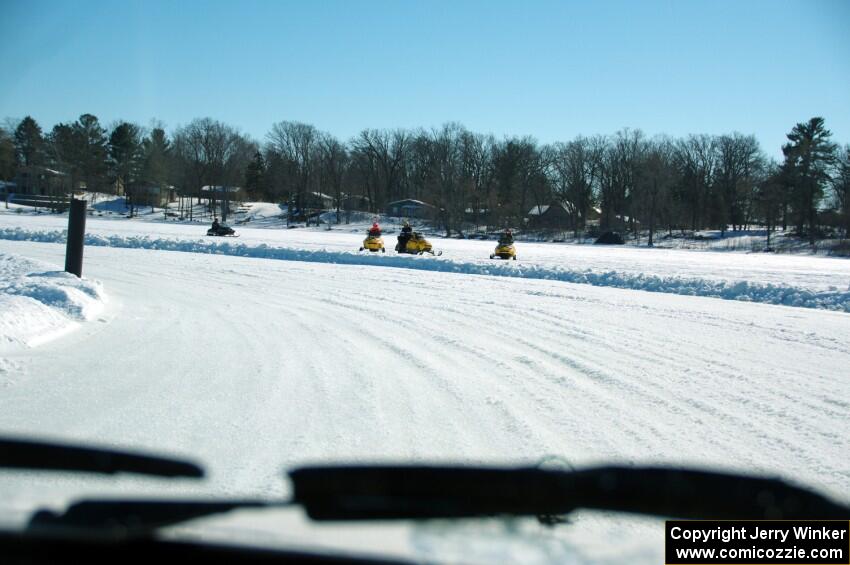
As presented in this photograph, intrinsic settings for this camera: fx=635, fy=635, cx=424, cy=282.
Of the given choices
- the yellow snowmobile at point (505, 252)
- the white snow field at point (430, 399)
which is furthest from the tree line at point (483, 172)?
the white snow field at point (430, 399)

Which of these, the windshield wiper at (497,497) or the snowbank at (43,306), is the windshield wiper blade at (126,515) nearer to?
the windshield wiper at (497,497)

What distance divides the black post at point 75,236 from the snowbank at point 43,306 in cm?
35

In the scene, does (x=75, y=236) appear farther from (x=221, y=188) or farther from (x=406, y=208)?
(x=221, y=188)

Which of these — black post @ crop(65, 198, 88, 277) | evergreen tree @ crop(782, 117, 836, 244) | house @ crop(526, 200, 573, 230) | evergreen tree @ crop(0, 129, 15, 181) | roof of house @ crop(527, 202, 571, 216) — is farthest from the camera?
roof of house @ crop(527, 202, 571, 216)

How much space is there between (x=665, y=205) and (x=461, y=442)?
95.8 metres

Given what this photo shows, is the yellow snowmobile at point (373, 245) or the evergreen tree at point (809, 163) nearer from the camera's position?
the yellow snowmobile at point (373, 245)

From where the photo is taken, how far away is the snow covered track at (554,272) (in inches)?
660

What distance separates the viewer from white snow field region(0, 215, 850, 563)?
3262 mm

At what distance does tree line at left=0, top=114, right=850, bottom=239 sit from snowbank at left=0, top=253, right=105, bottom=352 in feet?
259

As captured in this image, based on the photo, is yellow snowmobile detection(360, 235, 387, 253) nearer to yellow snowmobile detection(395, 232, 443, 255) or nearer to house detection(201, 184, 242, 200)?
yellow snowmobile detection(395, 232, 443, 255)

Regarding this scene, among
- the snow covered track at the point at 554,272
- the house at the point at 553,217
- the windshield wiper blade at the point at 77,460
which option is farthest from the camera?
the house at the point at 553,217

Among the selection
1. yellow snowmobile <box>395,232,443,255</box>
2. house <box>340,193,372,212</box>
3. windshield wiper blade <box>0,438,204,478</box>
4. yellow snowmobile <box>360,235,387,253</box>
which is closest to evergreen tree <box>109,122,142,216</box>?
house <box>340,193,372,212</box>

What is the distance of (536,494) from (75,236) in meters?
12.9

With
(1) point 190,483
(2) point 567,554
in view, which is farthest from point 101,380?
(2) point 567,554
